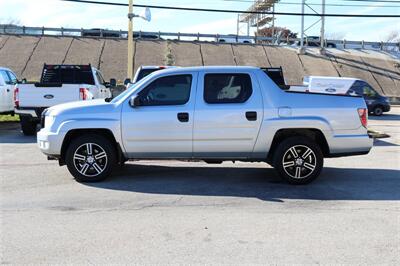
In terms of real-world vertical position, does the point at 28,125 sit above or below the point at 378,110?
below

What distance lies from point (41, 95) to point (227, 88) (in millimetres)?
7151

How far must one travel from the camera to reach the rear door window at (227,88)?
7379 millimetres

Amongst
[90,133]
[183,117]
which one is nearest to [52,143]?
[90,133]

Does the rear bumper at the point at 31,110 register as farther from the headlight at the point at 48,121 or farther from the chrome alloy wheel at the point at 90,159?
the chrome alloy wheel at the point at 90,159

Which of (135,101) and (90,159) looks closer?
(135,101)

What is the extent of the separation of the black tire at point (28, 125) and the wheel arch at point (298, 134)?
8.28 meters

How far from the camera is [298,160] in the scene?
7.42 m

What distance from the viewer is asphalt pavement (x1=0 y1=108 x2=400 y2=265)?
4496mm

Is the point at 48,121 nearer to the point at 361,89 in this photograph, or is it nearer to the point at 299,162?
the point at 299,162

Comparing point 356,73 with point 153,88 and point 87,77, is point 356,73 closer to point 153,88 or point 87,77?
point 87,77

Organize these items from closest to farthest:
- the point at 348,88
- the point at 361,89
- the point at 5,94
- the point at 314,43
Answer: the point at 5,94
the point at 348,88
the point at 361,89
the point at 314,43

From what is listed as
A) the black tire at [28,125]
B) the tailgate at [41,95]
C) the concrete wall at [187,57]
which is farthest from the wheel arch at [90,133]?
the concrete wall at [187,57]

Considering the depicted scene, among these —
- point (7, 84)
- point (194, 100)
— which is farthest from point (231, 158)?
point (7, 84)

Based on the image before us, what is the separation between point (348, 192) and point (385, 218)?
1326 mm
